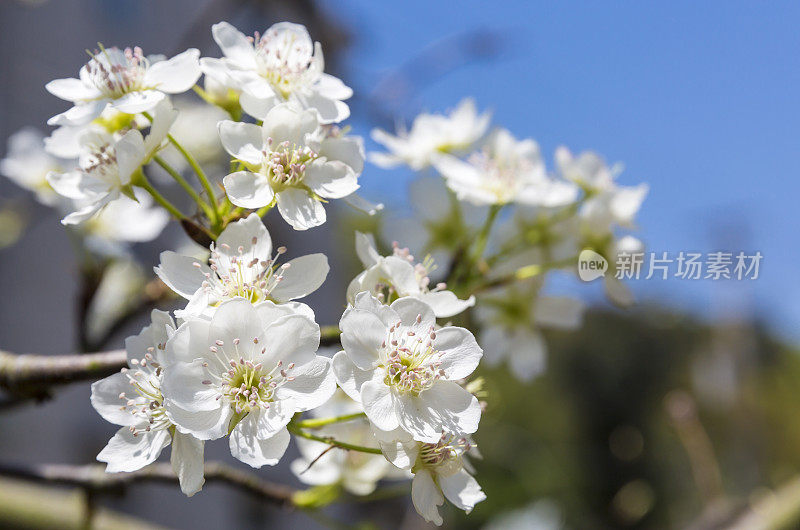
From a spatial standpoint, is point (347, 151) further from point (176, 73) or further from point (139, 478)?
point (139, 478)

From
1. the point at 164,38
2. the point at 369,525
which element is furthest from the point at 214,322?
the point at 164,38

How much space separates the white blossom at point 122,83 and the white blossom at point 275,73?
0.02 metres

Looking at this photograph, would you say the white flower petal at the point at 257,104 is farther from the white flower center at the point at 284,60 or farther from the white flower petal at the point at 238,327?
the white flower petal at the point at 238,327

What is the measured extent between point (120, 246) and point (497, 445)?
5.08m

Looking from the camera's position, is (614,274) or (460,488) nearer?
(460,488)

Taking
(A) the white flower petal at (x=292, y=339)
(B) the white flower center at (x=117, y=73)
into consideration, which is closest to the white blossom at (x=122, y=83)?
(B) the white flower center at (x=117, y=73)

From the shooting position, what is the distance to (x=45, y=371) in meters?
0.62

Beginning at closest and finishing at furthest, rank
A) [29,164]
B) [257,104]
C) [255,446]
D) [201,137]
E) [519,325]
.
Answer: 1. [255,446]
2. [257,104]
3. [519,325]
4. [29,164]
5. [201,137]

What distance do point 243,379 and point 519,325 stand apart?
1.38 ft

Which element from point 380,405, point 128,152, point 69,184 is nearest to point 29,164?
point 69,184

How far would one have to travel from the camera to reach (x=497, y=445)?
5.70 m

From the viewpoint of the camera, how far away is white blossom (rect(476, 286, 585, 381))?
78 cm

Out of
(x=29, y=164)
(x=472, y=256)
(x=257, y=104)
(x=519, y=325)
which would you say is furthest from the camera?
(x=29, y=164)

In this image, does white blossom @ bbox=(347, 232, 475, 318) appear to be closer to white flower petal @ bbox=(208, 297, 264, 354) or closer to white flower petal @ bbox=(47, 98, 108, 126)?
white flower petal @ bbox=(208, 297, 264, 354)
